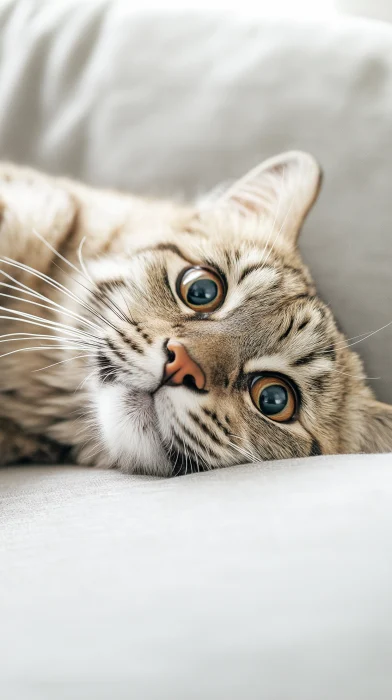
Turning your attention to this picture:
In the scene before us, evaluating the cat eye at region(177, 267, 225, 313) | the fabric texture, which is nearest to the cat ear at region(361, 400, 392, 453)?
the cat eye at region(177, 267, 225, 313)

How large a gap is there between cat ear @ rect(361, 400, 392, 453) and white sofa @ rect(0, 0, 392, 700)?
162mm

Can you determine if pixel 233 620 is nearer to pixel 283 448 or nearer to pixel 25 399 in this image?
pixel 283 448

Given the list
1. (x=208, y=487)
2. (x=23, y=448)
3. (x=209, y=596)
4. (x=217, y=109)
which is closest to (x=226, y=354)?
(x=208, y=487)

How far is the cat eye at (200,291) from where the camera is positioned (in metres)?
1.07

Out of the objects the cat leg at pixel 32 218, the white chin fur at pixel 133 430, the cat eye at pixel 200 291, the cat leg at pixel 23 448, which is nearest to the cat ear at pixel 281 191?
the cat eye at pixel 200 291

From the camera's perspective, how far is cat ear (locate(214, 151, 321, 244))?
1240mm

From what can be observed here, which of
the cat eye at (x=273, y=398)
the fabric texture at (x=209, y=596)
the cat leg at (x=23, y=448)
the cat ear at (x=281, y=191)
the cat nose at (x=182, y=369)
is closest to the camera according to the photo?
the fabric texture at (x=209, y=596)

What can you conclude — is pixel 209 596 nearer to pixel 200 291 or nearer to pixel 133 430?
pixel 133 430

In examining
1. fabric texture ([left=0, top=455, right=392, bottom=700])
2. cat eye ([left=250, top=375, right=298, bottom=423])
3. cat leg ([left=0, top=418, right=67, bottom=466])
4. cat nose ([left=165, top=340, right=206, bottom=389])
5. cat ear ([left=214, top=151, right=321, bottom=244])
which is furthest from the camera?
cat ear ([left=214, top=151, right=321, bottom=244])

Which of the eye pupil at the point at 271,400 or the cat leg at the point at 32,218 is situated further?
the cat leg at the point at 32,218

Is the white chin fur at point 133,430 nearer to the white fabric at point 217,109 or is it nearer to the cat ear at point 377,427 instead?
the cat ear at point 377,427

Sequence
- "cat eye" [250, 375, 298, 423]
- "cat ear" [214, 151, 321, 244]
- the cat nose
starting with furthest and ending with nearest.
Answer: "cat ear" [214, 151, 321, 244], "cat eye" [250, 375, 298, 423], the cat nose

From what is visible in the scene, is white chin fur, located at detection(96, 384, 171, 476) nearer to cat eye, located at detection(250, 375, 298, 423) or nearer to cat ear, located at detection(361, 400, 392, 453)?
cat eye, located at detection(250, 375, 298, 423)

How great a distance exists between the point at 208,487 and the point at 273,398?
34 centimetres
